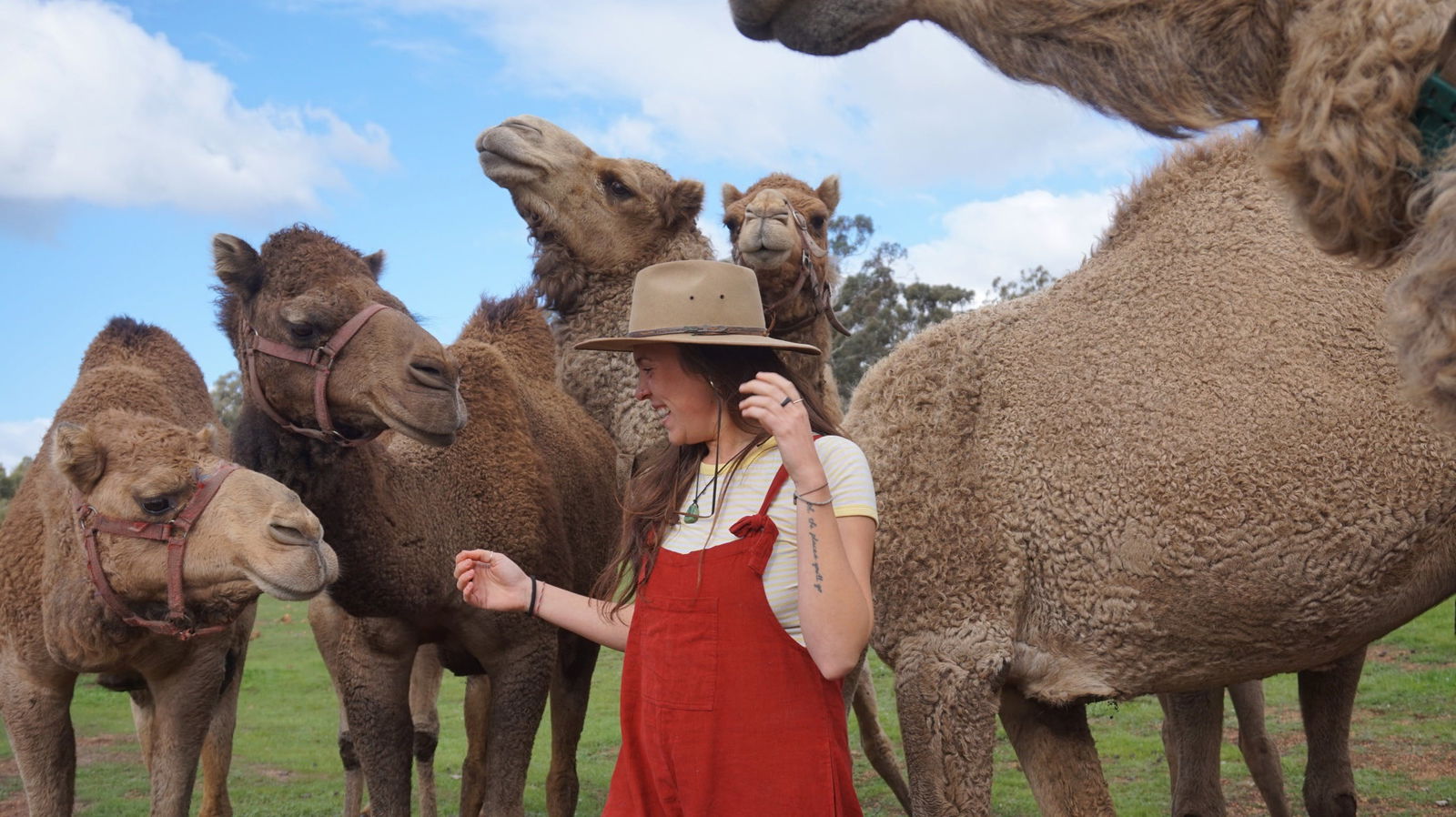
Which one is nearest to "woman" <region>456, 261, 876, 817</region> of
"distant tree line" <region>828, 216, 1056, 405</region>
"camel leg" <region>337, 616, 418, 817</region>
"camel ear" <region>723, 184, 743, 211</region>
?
"camel leg" <region>337, 616, 418, 817</region>

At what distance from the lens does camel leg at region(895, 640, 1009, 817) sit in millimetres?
4262

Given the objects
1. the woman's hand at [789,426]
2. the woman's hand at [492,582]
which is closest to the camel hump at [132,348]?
the woman's hand at [492,582]

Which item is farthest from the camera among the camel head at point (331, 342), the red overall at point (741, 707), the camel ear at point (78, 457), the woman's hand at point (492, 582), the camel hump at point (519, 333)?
the camel hump at point (519, 333)

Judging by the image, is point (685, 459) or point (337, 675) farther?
point (337, 675)

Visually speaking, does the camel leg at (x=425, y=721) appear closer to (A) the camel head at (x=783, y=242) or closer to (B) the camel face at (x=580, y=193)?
(B) the camel face at (x=580, y=193)

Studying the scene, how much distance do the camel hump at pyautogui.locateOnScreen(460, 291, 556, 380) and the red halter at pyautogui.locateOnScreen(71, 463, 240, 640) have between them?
2736 mm

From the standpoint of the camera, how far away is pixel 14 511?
5926 mm

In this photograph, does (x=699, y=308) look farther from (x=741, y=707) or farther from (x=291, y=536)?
(x=291, y=536)

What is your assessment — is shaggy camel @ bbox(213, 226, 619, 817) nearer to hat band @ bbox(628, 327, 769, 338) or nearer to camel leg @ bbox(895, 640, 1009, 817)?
hat band @ bbox(628, 327, 769, 338)

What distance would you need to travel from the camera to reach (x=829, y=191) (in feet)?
20.3

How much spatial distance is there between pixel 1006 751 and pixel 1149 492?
21.4 feet

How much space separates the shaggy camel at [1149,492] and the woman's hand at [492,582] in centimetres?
169

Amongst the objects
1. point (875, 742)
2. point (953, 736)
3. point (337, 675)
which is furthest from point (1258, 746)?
point (337, 675)

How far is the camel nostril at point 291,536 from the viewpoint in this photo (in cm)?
419
